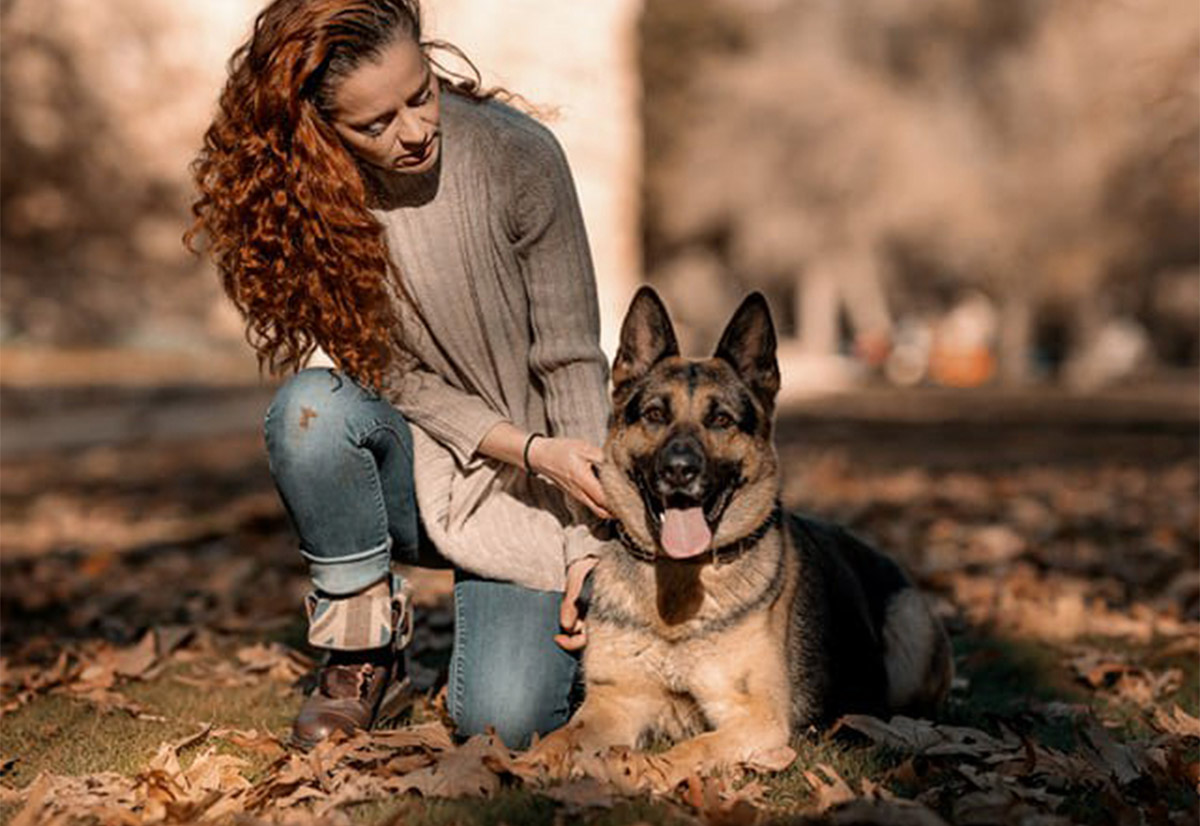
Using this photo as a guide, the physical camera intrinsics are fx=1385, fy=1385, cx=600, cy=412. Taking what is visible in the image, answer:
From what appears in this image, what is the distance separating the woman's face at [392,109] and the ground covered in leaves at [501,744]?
1600 mm

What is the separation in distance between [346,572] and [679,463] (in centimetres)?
105

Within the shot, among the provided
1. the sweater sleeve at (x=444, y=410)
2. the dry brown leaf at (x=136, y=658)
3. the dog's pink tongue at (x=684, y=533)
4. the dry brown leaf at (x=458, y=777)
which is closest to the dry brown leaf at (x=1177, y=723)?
the dog's pink tongue at (x=684, y=533)

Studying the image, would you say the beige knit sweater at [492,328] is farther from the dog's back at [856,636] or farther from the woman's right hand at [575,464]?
the dog's back at [856,636]

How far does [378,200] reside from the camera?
13.5 ft

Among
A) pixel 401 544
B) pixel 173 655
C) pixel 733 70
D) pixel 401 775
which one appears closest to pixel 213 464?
pixel 173 655

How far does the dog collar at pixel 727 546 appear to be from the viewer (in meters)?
3.85

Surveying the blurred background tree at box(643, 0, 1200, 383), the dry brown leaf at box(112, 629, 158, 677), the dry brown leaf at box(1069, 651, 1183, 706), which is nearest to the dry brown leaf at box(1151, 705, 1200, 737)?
the dry brown leaf at box(1069, 651, 1183, 706)

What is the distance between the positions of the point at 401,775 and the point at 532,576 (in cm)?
93

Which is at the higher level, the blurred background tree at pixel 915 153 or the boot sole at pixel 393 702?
the blurred background tree at pixel 915 153

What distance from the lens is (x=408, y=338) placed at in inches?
166

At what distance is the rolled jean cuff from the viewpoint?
155 inches

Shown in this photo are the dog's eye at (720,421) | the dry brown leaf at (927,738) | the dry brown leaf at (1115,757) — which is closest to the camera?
the dry brown leaf at (1115,757)

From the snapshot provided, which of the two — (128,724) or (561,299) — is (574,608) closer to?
(561,299)

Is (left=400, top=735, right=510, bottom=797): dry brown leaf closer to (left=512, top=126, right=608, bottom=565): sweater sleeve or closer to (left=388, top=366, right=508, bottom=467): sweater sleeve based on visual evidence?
(left=512, top=126, right=608, bottom=565): sweater sleeve
